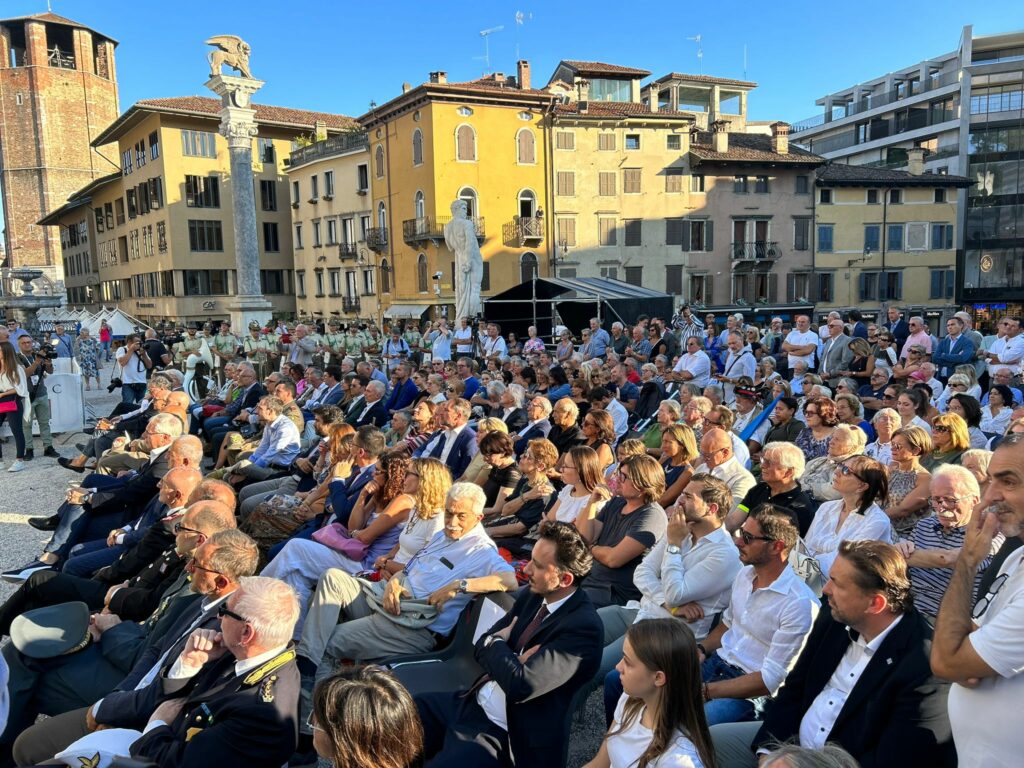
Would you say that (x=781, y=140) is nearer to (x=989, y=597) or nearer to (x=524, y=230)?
(x=524, y=230)

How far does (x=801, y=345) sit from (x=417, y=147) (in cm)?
2470

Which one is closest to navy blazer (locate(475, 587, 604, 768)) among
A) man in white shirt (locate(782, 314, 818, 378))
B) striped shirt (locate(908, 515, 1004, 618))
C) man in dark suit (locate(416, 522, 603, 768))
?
man in dark suit (locate(416, 522, 603, 768))

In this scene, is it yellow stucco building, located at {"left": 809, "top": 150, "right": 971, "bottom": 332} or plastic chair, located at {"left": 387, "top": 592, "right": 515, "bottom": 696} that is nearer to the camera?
plastic chair, located at {"left": 387, "top": 592, "right": 515, "bottom": 696}

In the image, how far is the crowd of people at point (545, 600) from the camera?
2.28 metres

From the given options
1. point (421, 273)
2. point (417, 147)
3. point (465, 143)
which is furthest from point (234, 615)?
point (417, 147)

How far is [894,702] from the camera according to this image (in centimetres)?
238

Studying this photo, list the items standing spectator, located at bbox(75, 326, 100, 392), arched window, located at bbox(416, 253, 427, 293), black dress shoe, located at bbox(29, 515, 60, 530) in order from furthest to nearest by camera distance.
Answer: arched window, located at bbox(416, 253, 427, 293) < standing spectator, located at bbox(75, 326, 100, 392) < black dress shoe, located at bbox(29, 515, 60, 530)

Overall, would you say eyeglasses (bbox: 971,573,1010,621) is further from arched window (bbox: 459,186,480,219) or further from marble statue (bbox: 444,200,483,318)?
arched window (bbox: 459,186,480,219)

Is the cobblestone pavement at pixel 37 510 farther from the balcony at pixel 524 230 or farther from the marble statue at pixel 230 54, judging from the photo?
the balcony at pixel 524 230

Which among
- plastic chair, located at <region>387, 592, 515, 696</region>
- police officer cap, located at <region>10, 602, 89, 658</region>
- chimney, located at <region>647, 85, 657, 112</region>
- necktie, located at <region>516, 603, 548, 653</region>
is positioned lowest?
plastic chair, located at <region>387, 592, 515, 696</region>

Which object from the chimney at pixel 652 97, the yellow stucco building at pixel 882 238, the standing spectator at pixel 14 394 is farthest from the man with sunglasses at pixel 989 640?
the yellow stucco building at pixel 882 238

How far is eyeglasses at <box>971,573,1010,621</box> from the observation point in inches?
81.9

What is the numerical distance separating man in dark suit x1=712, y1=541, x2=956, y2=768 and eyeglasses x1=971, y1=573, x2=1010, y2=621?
0.24m

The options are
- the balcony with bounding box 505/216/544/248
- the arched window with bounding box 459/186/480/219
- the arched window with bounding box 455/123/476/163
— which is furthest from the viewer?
the balcony with bounding box 505/216/544/248
